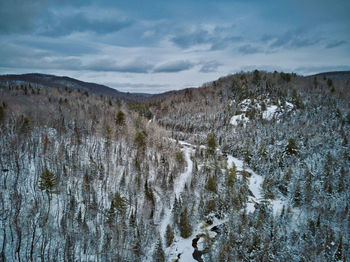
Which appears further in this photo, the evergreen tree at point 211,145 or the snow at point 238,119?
the snow at point 238,119

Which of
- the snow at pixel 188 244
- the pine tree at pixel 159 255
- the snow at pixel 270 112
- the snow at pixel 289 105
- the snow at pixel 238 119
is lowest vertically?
the snow at pixel 188 244

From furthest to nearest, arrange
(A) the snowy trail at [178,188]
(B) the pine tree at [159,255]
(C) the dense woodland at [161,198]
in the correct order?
(A) the snowy trail at [178,188] → (B) the pine tree at [159,255] → (C) the dense woodland at [161,198]

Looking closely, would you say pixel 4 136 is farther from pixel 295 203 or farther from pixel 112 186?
pixel 295 203

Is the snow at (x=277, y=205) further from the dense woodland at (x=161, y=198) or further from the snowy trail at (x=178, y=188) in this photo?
the snowy trail at (x=178, y=188)

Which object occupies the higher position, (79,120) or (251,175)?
(79,120)

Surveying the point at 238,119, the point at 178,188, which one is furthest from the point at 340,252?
the point at 238,119

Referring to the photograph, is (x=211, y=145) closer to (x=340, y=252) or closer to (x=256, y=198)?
(x=256, y=198)

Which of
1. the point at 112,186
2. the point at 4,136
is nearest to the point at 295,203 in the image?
the point at 112,186

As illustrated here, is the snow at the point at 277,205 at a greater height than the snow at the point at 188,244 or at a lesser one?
greater

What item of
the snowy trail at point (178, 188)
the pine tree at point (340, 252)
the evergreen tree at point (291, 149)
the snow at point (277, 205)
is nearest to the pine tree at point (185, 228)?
the snowy trail at point (178, 188)
